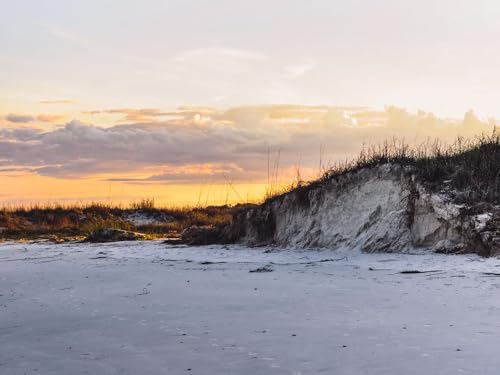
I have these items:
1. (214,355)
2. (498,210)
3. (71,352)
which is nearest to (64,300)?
(71,352)

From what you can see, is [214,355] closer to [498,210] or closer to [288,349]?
[288,349]

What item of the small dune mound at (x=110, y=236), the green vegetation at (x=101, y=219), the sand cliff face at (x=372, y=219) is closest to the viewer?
the sand cliff face at (x=372, y=219)

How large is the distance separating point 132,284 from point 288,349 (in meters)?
4.75

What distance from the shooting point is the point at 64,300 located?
25.4ft

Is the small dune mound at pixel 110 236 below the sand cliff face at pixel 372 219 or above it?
below

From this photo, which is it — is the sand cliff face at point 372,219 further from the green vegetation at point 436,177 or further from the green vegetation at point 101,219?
the green vegetation at point 101,219

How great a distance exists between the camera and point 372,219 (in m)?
13.5

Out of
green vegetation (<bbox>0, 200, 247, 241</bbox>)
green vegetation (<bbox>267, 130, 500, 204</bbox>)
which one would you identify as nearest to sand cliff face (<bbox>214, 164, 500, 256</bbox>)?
green vegetation (<bbox>267, 130, 500, 204</bbox>)

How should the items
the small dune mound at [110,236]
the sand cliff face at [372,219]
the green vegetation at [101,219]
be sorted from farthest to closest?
the green vegetation at [101,219], the small dune mound at [110,236], the sand cliff face at [372,219]

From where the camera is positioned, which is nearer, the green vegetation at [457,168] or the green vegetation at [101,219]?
the green vegetation at [457,168]

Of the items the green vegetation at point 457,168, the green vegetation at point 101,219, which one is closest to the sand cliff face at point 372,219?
the green vegetation at point 457,168

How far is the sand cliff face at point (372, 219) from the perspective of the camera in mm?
11594

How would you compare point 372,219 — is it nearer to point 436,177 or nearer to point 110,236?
point 436,177

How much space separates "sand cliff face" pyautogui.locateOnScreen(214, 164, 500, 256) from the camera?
38.0 feet
